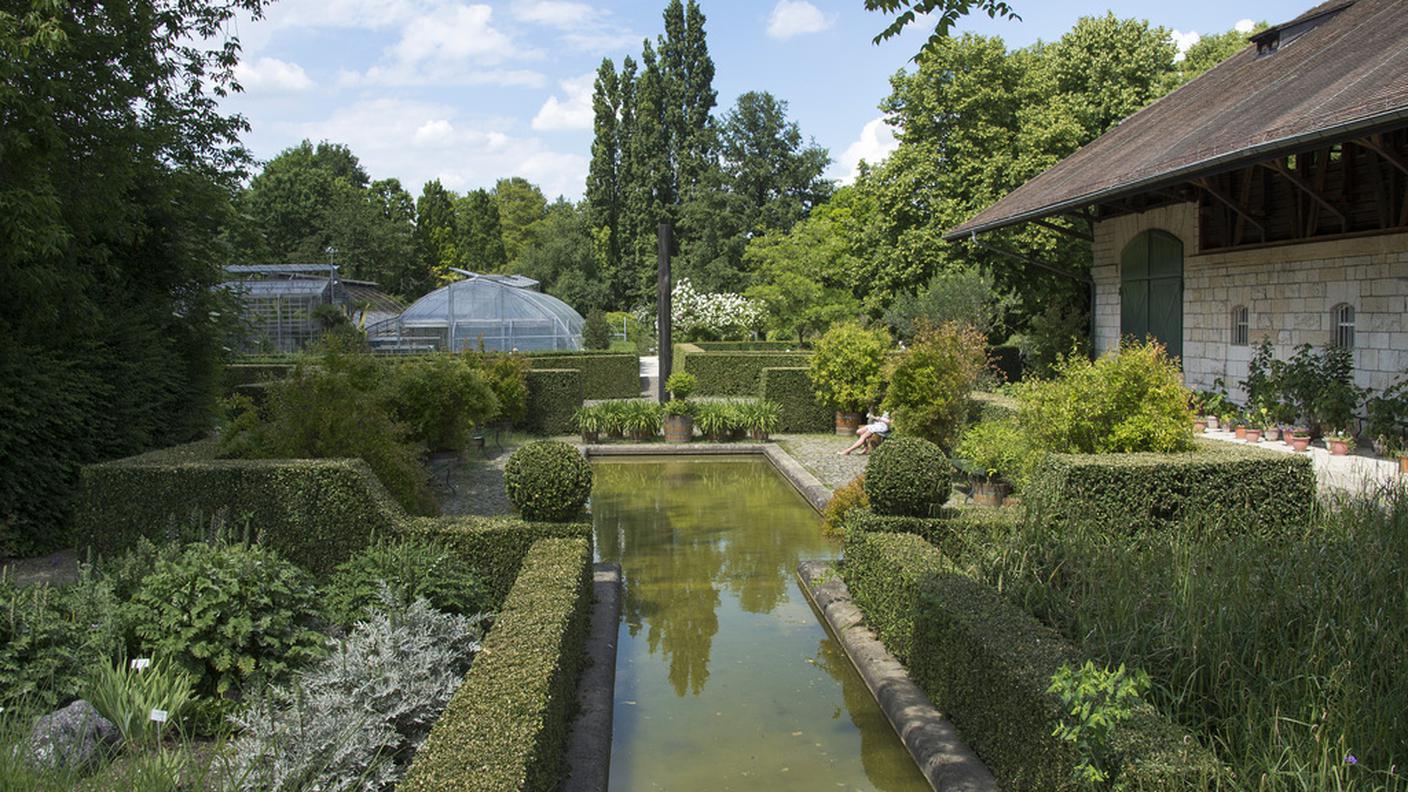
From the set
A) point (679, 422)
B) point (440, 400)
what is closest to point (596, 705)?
point (440, 400)

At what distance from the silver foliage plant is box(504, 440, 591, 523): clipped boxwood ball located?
59.4 inches

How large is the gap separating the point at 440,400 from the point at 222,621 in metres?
7.78

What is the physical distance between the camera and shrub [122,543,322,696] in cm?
520

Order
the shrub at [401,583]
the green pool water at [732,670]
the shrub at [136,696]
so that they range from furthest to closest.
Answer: the shrub at [401,583] → the green pool water at [732,670] → the shrub at [136,696]

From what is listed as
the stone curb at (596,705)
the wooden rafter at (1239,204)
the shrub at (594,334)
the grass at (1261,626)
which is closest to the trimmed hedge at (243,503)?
the stone curb at (596,705)

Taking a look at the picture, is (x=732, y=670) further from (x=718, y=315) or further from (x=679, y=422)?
(x=718, y=315)

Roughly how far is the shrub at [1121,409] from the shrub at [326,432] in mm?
5830

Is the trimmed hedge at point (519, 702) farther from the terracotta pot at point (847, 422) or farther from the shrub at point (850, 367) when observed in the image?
the terracotta pot at point (847, 422)

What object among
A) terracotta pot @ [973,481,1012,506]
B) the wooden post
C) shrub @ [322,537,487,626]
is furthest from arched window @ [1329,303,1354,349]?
the wooden post

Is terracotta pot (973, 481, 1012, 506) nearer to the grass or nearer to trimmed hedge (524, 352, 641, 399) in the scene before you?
the grass

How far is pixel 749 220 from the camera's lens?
45312 mm

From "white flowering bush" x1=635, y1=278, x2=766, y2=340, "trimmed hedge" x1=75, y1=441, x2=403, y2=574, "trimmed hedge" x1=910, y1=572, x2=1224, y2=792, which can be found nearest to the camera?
"trimmed hedge" x1=910, y1=572, x2=1224, y2=792

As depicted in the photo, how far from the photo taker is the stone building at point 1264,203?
1018 cm

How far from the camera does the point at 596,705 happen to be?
5555mm
